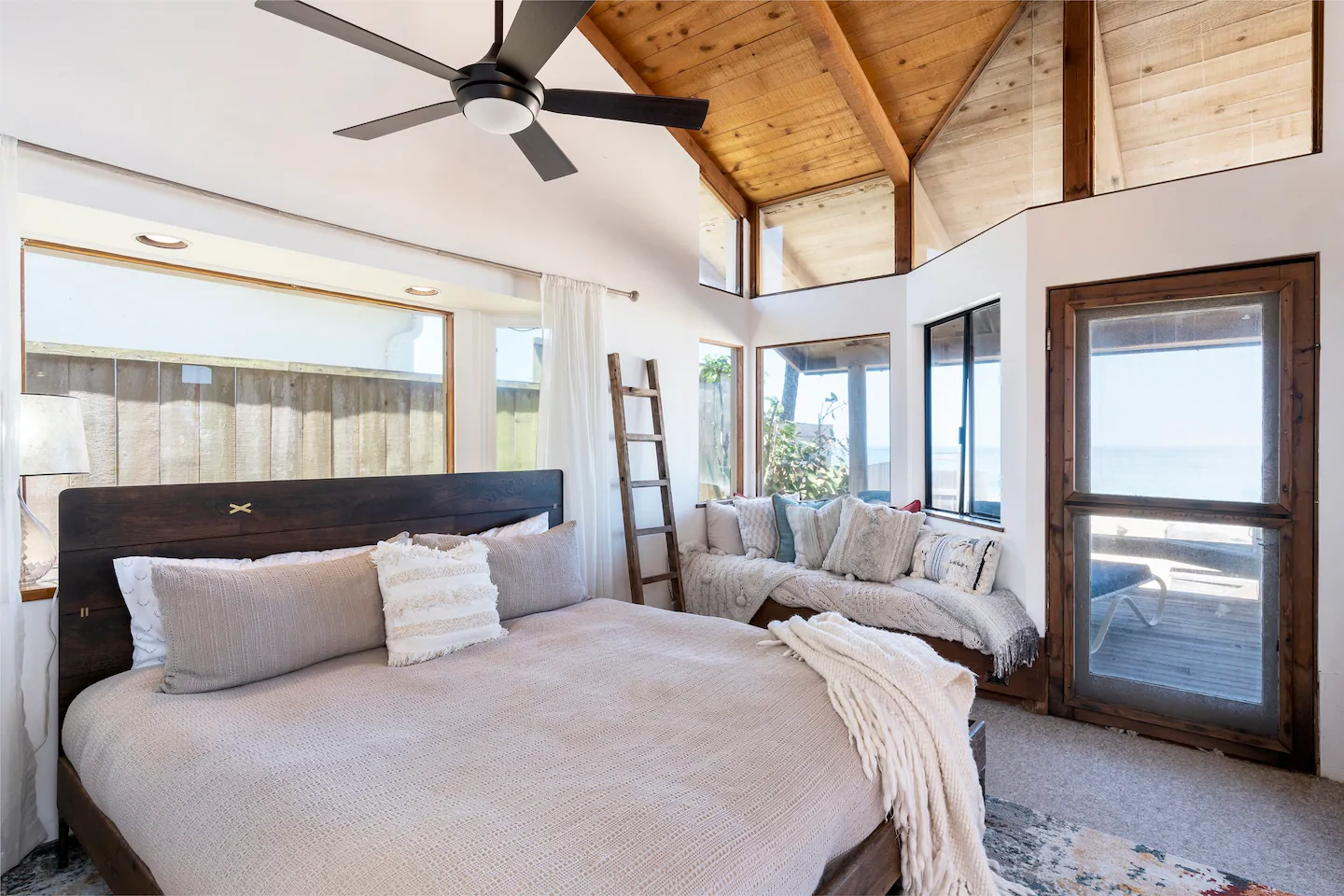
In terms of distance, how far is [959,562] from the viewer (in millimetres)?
3266

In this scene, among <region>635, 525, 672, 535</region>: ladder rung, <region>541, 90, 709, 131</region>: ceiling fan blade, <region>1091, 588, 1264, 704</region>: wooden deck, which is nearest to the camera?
<region>541, 90, 709, 131</region>: ceiling fan blade

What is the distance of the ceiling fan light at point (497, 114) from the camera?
5.79 ft

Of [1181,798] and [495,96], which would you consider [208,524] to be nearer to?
[495,96]

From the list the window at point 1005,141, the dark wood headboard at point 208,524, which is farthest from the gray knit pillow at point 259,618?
the window at point 1005,141

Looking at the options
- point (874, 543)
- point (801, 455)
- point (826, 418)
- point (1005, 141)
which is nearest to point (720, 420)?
point (801, 455)

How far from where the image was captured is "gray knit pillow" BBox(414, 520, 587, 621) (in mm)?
2568

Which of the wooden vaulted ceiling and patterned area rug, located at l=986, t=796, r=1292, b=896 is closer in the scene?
patterned area rug, located at l=986, t=796, r=1292, b=896

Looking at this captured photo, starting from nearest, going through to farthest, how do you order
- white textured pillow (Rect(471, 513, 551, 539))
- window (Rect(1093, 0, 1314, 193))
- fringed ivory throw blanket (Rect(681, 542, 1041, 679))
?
window (Rect(1093, 0, 1314, 193))
white textured pillow (Rect(471, 513, 551, 539))
fringed ivory throw blanket (Rect(681, 542, 1041, 679))

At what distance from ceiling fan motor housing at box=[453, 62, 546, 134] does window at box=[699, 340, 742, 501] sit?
9.45ft

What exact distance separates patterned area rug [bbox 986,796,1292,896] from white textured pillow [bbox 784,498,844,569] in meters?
1.74

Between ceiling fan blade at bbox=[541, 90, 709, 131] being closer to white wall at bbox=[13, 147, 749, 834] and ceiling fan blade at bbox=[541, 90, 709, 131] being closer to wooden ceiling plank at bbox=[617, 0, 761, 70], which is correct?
white wall at bbox=[13, 147, 749, 834]

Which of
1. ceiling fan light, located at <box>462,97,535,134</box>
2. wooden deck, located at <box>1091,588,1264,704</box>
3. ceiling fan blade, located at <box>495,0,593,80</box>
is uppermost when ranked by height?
ceiling fan blade, located at <box>495,0,593,80</box>

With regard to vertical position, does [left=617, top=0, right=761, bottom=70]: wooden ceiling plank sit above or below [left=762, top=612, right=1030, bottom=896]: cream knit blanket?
above

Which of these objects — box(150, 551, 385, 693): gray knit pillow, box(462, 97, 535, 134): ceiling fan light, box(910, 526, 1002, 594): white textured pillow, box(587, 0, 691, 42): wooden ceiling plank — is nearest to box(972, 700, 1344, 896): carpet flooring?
box(910, 526, 1002, 594): white textured pillow
